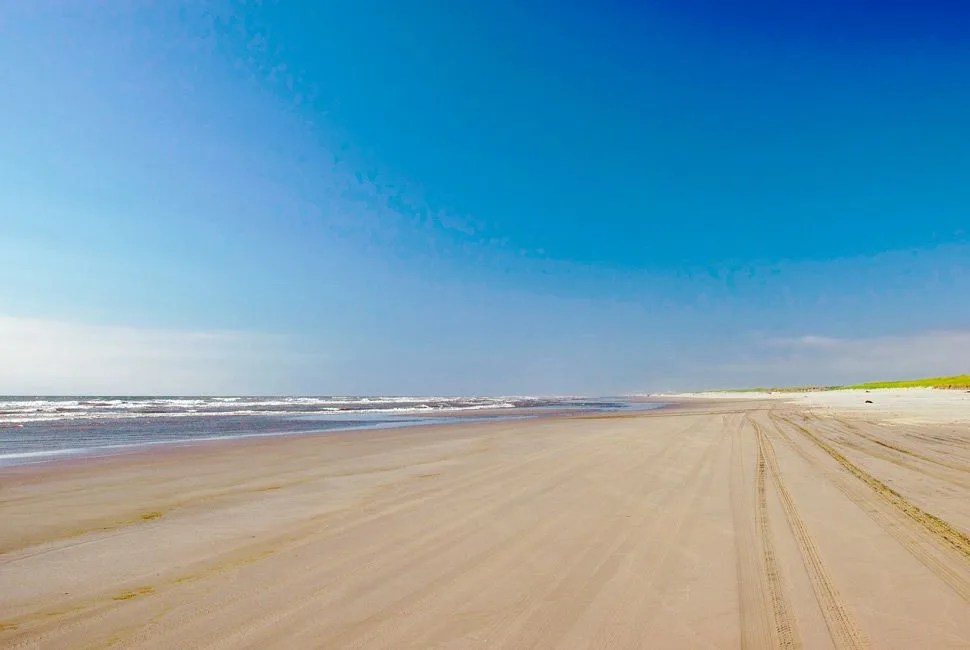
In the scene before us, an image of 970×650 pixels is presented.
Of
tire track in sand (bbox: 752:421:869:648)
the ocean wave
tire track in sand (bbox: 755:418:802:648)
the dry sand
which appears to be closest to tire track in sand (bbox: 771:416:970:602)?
the dry sand

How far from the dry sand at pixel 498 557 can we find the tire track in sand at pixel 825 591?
19 mm

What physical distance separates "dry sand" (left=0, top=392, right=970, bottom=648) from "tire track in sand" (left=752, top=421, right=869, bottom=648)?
0.02 metres

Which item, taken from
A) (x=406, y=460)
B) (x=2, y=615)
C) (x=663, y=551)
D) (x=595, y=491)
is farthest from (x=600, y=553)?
(x=406, y=460)

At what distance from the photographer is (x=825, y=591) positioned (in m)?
4.26

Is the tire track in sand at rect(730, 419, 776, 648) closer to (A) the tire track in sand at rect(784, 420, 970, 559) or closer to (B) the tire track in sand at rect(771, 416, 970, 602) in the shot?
(B) the tire track in sand at rect(771, 416, 970, 602)

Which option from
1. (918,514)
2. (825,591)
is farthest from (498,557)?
(918,514)

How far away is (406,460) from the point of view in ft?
42.1

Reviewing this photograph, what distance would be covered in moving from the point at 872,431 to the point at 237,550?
65.7 ft

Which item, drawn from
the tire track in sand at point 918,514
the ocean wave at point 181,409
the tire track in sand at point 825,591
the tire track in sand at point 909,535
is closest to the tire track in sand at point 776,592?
the tire track in sand at point 825,591

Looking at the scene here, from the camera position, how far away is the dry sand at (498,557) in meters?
3.71

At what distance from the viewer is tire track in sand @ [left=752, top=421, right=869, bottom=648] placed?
3510 millimetres

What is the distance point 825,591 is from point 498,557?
109 inches

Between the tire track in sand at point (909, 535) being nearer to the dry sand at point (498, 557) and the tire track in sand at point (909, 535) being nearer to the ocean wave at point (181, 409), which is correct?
the dry sand at point (498, 557)

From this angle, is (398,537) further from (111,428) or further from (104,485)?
(111,428)
